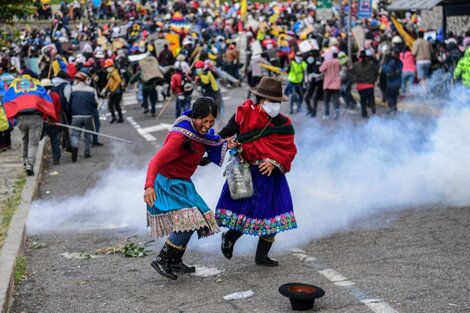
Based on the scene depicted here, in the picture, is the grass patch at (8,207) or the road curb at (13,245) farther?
the grass patch at (8,207)

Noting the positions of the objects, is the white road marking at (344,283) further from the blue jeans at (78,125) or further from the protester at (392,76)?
the protester at (392,76)

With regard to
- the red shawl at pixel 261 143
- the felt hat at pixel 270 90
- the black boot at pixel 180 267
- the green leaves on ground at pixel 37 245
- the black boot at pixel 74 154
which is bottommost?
the black boot at pixel 74 154

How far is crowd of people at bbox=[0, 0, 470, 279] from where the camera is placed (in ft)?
25.8

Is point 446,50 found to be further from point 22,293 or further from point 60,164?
point 22,293

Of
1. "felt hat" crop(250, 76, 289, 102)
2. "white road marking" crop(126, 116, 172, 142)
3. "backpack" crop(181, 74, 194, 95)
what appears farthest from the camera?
"backpack" crop(181, 74, 194, 95)

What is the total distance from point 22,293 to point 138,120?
1621 cm

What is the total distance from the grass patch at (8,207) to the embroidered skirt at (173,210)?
6.34ft

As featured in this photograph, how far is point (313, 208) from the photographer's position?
10.4 m

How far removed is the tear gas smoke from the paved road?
1.1 inches

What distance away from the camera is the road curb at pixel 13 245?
23.9ft

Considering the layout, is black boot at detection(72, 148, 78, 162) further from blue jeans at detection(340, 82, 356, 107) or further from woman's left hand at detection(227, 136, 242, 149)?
blue jeans at detection(340, 82, 356, 107)

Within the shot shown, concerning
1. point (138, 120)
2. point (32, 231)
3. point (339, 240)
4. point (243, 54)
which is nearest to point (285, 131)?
point (339, 240)

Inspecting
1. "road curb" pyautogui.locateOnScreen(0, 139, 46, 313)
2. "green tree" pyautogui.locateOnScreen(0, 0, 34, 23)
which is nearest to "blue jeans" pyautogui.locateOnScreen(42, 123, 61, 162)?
"road curb" pyautogui.locateOnScreen(0, 139, 46, 313)

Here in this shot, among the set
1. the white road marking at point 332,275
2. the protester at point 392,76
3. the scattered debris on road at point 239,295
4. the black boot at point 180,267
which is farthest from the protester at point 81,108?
the scattered debris on road at point 239,295
